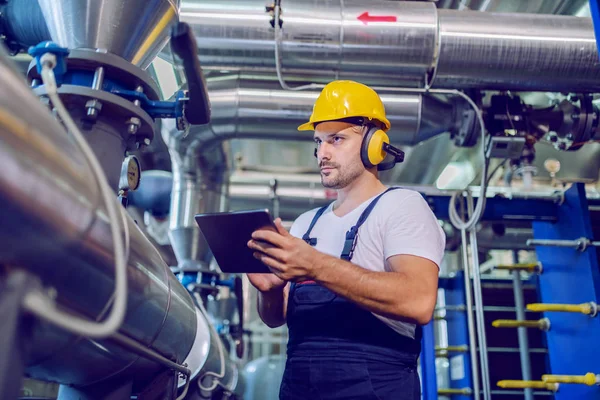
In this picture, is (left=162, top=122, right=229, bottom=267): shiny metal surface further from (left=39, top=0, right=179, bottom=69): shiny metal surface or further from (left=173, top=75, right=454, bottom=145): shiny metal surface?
(left=39, top=0, right=179, bottom=69): shiny metal surface

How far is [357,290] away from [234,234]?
28 cm

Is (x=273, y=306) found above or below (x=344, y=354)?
above

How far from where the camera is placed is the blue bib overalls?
1.17m

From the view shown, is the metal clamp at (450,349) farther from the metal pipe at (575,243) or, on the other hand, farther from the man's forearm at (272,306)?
the man's forearm at (272,306)

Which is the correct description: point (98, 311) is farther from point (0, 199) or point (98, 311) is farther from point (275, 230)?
point (275, 230)

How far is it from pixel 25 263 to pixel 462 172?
3844 millimetres

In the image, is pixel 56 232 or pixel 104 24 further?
pixel 104 24

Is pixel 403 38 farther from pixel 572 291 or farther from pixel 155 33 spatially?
pixel 572 291

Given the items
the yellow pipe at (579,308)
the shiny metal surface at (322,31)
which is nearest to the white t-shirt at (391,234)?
the shiny metal surface at (322,31)

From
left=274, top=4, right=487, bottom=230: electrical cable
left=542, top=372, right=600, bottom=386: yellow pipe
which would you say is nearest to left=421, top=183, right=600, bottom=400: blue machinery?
left=542, top=372, right=600, bottom=386: yellow pipe

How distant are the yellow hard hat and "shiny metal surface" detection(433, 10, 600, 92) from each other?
0.71 meters

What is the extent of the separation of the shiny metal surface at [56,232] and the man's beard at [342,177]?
699 mm

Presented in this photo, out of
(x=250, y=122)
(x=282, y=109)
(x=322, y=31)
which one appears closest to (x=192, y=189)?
(x=250, y=122)

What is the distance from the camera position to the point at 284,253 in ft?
3.30
